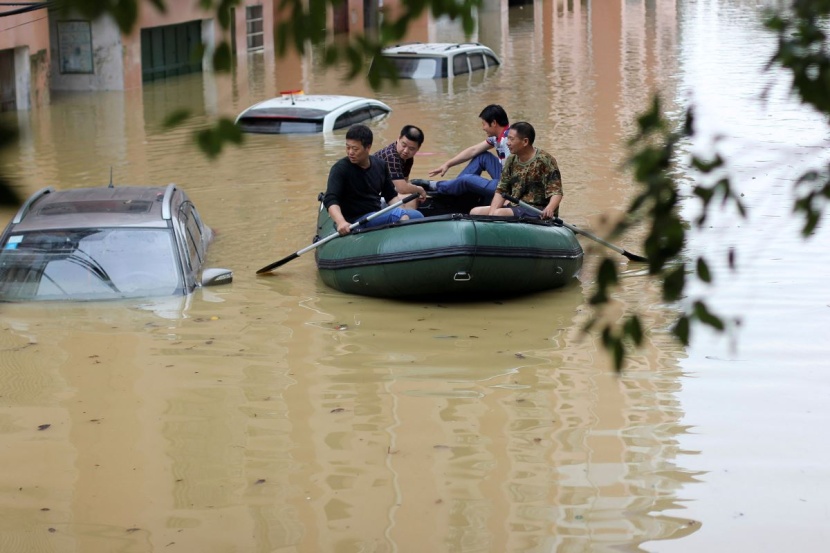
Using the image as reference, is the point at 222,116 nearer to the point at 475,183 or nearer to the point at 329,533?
the point at 329,533

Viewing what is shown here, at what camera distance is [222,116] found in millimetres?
3260

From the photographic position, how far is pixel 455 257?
1033 cm

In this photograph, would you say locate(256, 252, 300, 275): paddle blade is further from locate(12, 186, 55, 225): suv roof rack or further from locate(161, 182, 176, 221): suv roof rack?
locate(12, 186, 55, 225): suv roof rack

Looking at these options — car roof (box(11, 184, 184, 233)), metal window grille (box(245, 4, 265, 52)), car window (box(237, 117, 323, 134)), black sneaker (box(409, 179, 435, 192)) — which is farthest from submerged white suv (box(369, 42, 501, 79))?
car roof (box(11, 184, 184, 233))

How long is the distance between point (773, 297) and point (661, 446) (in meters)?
4.05

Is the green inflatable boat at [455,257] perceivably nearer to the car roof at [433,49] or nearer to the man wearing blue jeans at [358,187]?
the man wearing blue jeans at [358,187]

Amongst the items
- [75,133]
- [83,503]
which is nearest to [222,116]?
[83,503]

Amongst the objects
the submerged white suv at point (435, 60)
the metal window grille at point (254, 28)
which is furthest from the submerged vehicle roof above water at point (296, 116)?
the metal window grille at point (254, 28)

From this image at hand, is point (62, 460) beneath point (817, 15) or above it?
beneath

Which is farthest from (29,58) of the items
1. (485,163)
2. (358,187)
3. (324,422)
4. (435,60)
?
(324,422)

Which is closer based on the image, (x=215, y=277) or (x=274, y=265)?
(x=215, y=277)

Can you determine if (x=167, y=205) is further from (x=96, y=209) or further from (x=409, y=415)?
(x=409, y=415)

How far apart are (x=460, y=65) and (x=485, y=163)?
19.4m

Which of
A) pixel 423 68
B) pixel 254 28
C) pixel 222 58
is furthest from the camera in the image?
pixel 254 28
